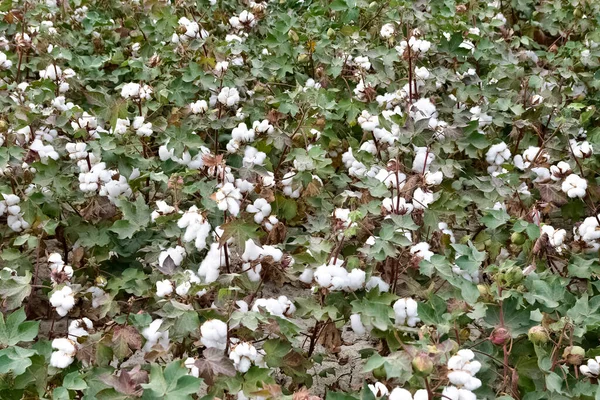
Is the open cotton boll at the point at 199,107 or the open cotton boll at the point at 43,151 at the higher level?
the open cotton boll at the point at 199,107

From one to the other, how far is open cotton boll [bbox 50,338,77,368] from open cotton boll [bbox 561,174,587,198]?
5.73 feet

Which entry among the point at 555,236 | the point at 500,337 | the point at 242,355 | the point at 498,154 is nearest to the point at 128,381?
the point at 242,355

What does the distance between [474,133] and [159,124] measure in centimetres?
124

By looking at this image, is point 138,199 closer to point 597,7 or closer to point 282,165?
point 282,165

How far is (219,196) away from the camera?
2.34m

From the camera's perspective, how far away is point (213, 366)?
82.4 inches

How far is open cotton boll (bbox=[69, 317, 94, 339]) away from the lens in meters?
2.39

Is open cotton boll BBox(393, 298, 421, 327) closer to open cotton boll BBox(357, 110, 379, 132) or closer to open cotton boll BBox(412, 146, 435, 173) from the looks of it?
open cotton boll BBox(412, 146, 435, 173)

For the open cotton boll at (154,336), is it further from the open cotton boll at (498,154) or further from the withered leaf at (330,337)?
the open cotton boll at (498,154)

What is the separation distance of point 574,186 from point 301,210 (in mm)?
1042

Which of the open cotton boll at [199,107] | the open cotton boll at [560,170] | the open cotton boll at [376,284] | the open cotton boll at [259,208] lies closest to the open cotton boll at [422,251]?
the open cotton boll at [376,284]

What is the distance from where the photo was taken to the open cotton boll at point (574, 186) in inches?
112

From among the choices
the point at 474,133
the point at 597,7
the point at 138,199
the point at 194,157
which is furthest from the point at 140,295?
the point at 597,7

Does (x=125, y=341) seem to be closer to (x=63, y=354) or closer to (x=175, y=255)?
(x=63, y=354)
